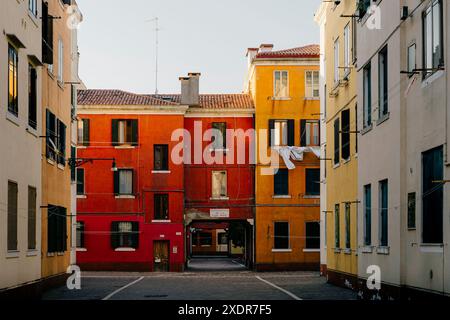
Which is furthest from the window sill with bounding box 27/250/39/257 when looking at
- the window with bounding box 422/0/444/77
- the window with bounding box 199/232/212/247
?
the window with bounding box 199/232/212/247

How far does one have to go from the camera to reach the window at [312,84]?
184 feet

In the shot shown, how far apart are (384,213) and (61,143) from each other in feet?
48.8

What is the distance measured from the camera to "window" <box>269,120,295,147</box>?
55.7m

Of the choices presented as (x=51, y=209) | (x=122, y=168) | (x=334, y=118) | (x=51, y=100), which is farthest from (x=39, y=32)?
(x=122, y=168)

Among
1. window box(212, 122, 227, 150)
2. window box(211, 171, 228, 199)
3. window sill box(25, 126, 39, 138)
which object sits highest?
window box(212, 122, 227, 150)

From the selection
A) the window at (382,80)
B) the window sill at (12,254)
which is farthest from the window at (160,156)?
the window sill at (12,254)

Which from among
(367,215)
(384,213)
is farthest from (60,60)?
(384,213)

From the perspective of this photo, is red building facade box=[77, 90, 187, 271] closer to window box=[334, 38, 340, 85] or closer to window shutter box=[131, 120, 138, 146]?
window shutter box=[131, 120, 138, 146]

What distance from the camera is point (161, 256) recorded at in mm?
55844

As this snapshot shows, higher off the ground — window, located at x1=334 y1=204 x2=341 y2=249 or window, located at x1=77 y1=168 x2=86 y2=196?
window, located at x1=77 y1=168 x2=86 y2=196

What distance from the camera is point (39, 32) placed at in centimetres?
2642

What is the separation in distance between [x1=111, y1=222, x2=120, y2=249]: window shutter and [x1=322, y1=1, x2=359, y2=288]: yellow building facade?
2164 cm

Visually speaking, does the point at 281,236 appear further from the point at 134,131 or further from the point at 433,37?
the point at 433,37
